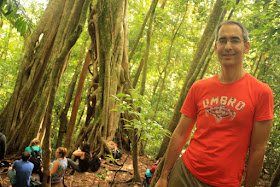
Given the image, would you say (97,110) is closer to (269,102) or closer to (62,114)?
(269,102)

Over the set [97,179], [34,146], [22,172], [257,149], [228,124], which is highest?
[228,124]

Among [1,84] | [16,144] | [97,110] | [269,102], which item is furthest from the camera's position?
[1,84]

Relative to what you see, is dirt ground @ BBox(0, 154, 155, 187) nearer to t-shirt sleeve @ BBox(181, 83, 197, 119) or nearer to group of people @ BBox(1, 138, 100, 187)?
group of people @ BBox(1, 138, 100, 187)

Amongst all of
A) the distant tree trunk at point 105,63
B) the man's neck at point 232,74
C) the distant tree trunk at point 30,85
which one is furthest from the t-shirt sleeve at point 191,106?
the distant tree trunk at point 30,85

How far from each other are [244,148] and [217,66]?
7.95 metres

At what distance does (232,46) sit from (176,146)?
80 cm

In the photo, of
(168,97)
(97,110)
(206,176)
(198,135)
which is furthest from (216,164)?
(168,97)

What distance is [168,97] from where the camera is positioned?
11820mm

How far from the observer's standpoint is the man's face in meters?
1.50

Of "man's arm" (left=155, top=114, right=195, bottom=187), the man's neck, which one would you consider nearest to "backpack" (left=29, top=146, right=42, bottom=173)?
"man's arm" (left=155, top=114, right=195, bottom=187)

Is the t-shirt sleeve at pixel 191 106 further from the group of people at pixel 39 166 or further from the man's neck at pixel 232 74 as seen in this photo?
the group of people at pixel 39 166

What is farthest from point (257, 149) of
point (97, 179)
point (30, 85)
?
point (30, 85)

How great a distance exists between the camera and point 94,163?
4625 millimetres

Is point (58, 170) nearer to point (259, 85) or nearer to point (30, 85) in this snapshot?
point (30, 85)
